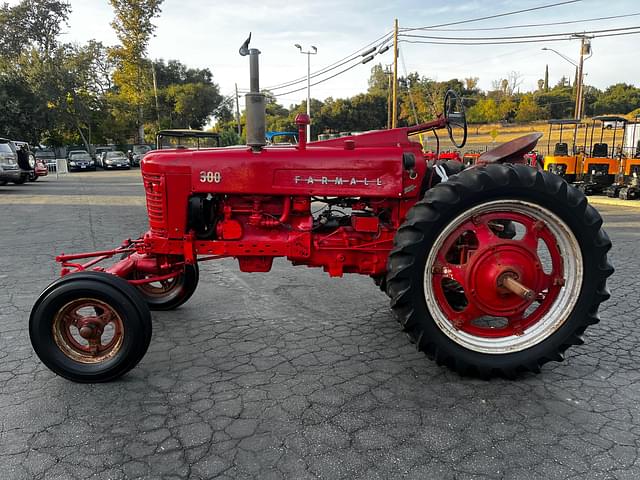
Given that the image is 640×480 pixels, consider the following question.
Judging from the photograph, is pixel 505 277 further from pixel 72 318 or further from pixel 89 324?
pixel 72 318

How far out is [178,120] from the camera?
49.9 m

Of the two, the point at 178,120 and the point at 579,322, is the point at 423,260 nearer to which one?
the point at 579,322

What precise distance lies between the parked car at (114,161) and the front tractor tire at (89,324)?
33.7 meters

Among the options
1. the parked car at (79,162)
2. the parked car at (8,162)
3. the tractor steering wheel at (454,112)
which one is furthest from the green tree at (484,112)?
the tractor steering wheel at (454,112)

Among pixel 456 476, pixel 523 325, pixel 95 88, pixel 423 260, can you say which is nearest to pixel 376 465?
pixel 456 476

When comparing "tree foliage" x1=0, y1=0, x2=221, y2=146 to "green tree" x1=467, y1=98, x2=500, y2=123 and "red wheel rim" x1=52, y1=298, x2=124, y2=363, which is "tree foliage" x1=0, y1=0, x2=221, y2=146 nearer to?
"green tree" x1=467, y1=98, x2=500, y2=123

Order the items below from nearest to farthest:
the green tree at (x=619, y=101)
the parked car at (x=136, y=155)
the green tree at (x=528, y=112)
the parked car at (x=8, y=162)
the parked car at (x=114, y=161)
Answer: the parked car at (x=8, y=162) < the parked car at (x=114, y=161) < the parked car at (x=136, y=155) < the green tree at (x=619, y=101) < the green tree at (x=528, y=112)

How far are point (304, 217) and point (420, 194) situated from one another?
0.89m

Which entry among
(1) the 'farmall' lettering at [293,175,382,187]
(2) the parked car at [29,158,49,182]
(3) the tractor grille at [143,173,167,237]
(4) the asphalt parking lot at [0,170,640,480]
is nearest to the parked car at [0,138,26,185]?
(2) the parked car at [29,158,49,182]

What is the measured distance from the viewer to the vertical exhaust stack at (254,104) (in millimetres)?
3323

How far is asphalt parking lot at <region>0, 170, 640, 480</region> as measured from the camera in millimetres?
2424

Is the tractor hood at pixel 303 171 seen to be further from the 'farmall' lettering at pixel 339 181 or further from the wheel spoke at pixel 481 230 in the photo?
the wheel spoke at pixel 481 230

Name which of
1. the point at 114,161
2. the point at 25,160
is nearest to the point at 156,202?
the point at 25,160

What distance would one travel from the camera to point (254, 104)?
3.36 m
